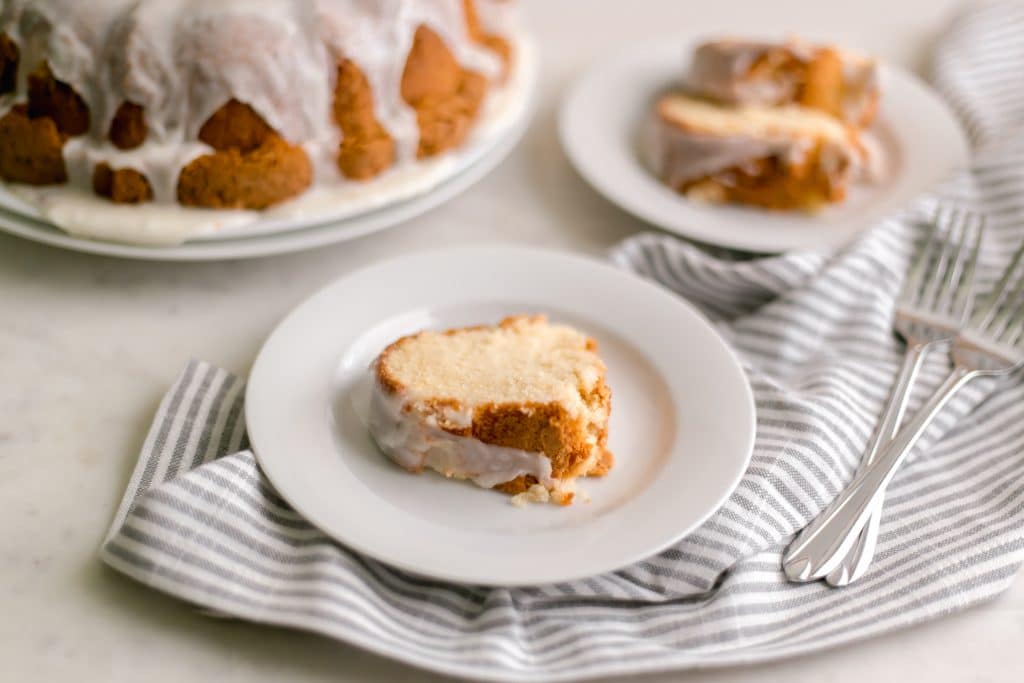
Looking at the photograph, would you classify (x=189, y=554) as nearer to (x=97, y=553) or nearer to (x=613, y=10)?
(x=97, y=553)

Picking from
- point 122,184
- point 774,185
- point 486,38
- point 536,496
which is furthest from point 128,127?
point 774,185

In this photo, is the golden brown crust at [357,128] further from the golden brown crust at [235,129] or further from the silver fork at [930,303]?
the silver fork at [930,303]

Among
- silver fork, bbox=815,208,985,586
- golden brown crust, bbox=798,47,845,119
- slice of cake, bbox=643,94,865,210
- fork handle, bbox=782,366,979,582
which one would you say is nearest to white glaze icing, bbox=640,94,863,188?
slice of cake, bbox=643,94,865,210

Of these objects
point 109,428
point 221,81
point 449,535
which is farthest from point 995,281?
point 109,428

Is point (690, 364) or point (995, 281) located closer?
point (690, 364)

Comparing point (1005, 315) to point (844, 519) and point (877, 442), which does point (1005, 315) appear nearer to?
point (877, 442)
